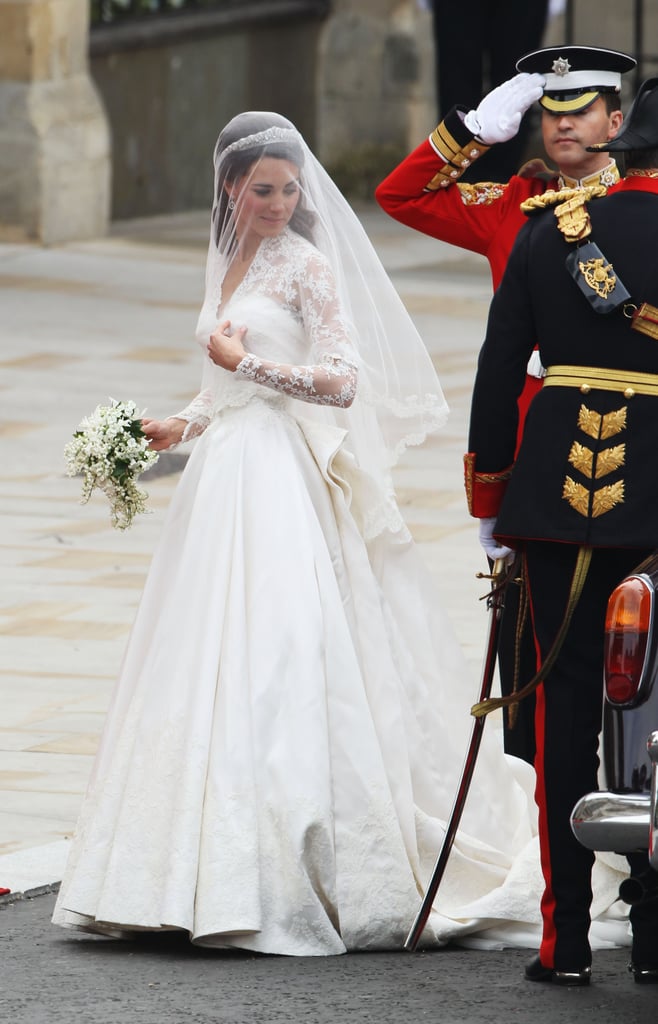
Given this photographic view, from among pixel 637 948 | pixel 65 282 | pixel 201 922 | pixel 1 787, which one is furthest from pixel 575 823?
pixel 65 282

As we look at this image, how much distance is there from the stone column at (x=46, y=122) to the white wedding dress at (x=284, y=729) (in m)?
11.7

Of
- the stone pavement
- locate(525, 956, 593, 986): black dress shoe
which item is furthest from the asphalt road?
the stone pavement

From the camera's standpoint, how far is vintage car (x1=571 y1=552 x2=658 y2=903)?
4.19m

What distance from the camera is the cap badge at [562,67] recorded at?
5.16 m

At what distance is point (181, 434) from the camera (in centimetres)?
542

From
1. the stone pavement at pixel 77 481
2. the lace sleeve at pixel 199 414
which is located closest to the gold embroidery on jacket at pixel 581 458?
the lace sleeve at pixel 199 414

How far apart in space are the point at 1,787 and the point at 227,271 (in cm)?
166

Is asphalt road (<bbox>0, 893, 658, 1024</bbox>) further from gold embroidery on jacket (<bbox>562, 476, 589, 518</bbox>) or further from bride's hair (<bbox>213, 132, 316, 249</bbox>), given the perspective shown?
bride's hair (<bbox>213, 132, 316, 249</bbox>)

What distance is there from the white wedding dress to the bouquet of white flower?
165mm

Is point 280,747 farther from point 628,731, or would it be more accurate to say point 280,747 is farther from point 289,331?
point 289,331

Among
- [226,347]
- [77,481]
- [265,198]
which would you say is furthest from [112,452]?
[77,481]

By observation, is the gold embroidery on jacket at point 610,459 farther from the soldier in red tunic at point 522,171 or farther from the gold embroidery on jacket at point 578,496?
the soldier in red tunic at point 522,171

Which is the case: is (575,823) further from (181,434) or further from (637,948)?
(181,434)

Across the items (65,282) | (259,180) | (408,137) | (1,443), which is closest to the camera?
(259,180)
